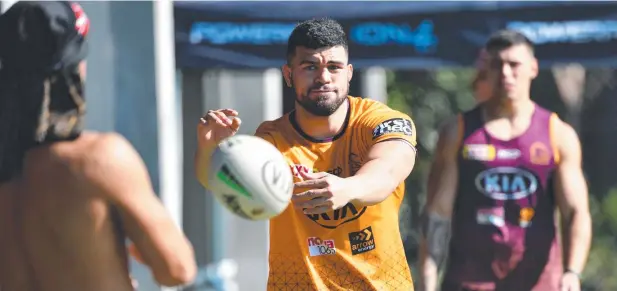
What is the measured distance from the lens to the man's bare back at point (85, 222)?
177 inches

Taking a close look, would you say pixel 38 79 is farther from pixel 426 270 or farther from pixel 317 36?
pixel 426 270

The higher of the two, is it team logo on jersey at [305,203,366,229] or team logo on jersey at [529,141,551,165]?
team logo on jersey at [305,203,366,229]

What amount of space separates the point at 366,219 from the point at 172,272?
1.30 meters

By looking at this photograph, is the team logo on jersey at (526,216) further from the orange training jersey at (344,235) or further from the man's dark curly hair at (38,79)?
the man's dark curly hair at (38,79)

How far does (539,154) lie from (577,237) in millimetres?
531

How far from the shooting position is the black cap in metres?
4.54

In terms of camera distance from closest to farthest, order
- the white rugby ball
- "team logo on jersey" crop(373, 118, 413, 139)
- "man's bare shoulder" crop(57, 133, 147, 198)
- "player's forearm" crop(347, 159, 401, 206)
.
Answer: "man's bare shoulder" crop(57, 133, 147, 198) < the white rugby ball < "player's forearm" crop(347, 159, 401, 206) < "team logo on jersey" crop(373, 118, 413, 139)

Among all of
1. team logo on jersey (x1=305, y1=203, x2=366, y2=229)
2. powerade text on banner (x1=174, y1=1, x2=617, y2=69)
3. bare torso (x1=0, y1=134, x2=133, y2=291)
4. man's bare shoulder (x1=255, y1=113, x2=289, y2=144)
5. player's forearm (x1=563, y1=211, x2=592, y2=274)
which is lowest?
player's forearm (x1=563, y1=211, x2=592, y2=274)

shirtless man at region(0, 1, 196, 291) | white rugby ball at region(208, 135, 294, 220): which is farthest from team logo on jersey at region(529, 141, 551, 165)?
shirtless man at region(0, 1, 196, 291)

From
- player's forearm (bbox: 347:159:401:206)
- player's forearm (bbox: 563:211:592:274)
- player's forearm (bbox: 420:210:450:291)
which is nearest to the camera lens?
player's forearm (bbox: 347:159:401:206)

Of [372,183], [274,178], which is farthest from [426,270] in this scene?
[274,178]

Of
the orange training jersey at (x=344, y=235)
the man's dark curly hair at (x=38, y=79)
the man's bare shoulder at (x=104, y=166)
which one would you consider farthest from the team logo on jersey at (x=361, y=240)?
the man's dark curly hair at (x=38, y=79)

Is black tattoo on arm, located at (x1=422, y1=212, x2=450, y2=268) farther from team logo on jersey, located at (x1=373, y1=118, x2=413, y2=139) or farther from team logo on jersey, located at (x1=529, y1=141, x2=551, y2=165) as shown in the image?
team logo on jersey, located at (x1=373, y1=118, x2=413, y2=139)

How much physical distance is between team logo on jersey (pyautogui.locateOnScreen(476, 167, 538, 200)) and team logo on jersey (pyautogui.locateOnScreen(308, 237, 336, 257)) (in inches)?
107
